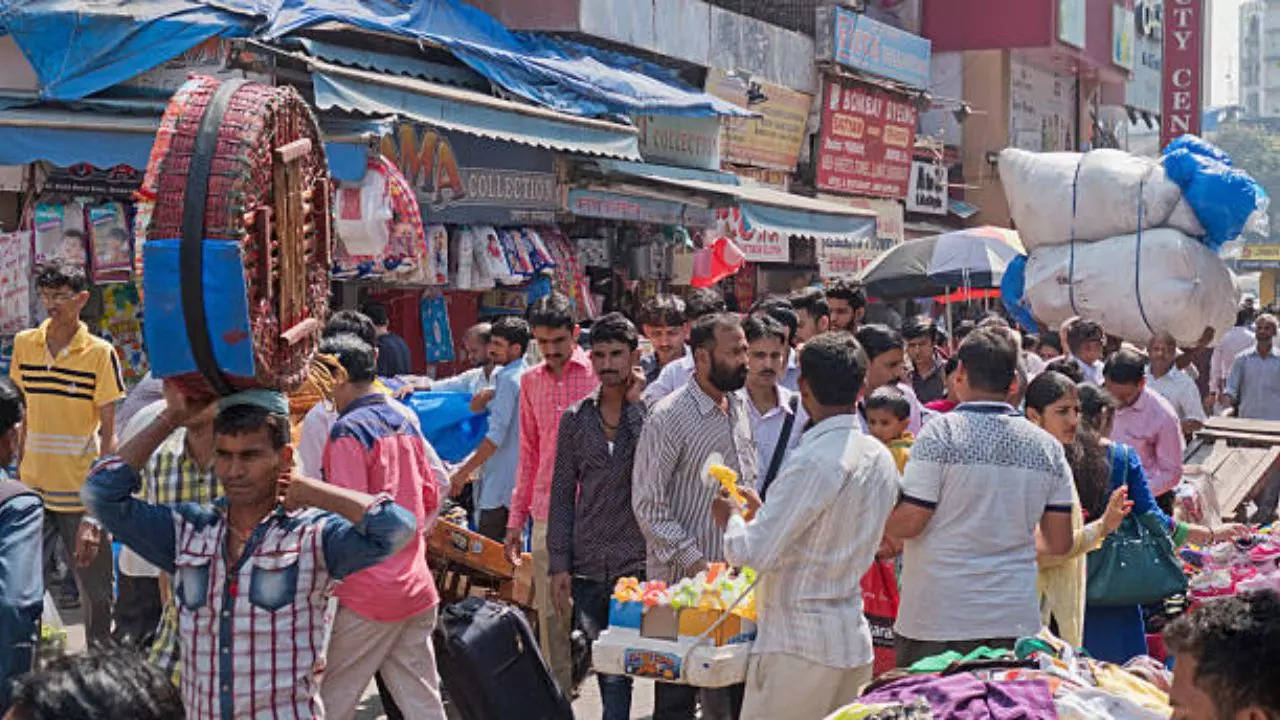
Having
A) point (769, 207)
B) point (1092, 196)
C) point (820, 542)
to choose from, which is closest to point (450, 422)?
point (1092, 196)

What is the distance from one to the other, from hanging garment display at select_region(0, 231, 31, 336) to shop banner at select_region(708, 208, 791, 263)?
9334 mm

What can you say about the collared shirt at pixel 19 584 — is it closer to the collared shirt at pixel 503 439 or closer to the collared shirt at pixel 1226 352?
the collared shirt at pixel 503 439

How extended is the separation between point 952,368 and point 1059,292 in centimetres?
171

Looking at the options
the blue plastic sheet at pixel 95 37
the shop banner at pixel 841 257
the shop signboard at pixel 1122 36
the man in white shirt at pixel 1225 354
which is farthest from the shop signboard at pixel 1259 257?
the blue plastic sheet at pixel 95 37

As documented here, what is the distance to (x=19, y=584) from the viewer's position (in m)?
4.23

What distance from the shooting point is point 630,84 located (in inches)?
657

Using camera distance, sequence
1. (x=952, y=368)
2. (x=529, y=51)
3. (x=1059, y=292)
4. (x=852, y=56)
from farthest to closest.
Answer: (x=852, y=56)
(x=529, y=51)
(x=1059, y=292)
(x=952, y=368)

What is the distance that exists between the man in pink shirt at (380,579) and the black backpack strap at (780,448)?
138cm

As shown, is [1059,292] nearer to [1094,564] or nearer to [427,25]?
[1094,564]

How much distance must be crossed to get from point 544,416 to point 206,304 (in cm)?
396

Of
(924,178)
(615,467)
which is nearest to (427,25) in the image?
(615,467)

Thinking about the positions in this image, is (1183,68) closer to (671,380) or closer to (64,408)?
(671,380)

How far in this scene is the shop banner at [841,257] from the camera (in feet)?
80.9

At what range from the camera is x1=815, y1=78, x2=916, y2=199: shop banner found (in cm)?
2478
